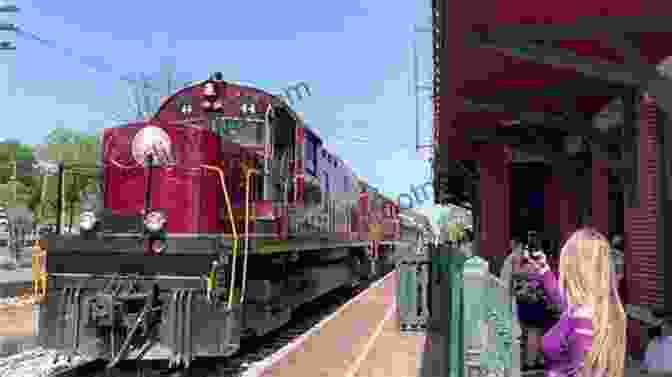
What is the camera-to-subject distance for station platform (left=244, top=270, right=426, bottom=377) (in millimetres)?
7859

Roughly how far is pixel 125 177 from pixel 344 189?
8906 millimetres

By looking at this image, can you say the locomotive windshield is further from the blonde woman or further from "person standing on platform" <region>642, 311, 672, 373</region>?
the blonde woman

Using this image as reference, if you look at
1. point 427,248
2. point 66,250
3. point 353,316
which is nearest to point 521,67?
point 66,250

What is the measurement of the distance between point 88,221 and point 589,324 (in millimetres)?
6057

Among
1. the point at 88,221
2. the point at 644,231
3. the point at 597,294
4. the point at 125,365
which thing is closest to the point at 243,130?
the point at 88,221

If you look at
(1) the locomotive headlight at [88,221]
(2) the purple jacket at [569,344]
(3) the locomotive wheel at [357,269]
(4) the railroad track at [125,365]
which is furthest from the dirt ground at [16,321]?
(2) the purple jacket at [569,344]

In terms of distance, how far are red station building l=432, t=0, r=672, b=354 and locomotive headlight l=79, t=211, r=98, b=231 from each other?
435cm

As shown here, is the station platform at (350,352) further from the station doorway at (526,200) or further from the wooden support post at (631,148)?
the station doorway at (526,200)

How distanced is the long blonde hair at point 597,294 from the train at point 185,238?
183 inches

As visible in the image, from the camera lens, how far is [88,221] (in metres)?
7.25

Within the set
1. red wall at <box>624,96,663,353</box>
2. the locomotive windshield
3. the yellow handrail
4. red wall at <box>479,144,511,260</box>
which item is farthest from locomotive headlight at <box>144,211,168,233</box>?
red wall at <box>479,144,511,260</box>

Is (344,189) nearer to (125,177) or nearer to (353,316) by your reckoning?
(353,316)

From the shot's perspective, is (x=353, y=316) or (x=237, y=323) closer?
(x=237, y=323)

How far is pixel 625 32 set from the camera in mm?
5164
